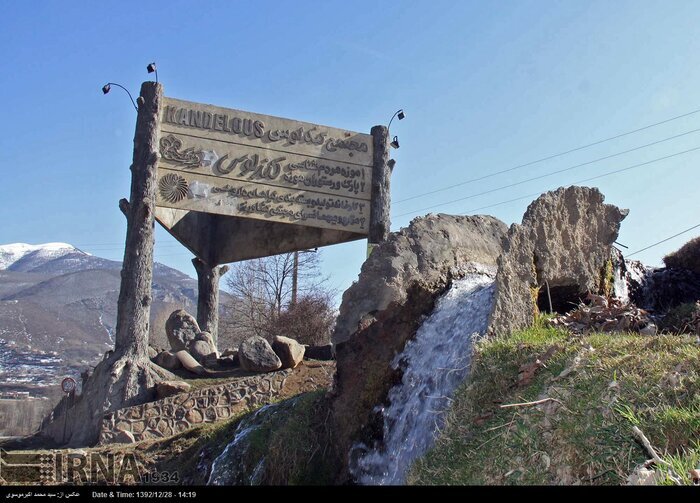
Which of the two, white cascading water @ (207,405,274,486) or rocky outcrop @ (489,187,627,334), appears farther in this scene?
white cascading water @ (207,405,274,486)

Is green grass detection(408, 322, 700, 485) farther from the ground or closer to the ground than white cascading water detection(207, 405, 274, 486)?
farther from the ground

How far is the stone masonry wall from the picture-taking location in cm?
1250

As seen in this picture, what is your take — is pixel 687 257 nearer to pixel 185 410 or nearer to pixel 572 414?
pixel 572 414

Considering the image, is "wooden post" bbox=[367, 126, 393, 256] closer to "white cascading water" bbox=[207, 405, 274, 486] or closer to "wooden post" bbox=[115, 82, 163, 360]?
"wooden post" bbox=[115, 82, 163, 360]

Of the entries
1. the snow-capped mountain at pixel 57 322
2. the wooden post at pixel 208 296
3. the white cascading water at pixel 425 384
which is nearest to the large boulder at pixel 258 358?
the wooden post at pixel 208 296

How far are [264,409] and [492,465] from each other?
5.40 meters

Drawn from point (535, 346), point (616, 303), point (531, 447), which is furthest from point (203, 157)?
point (531, 447)

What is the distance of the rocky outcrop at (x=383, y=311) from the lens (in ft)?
25.4

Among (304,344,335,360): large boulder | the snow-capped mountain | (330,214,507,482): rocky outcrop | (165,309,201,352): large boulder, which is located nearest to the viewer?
(330,214,507,482): rocky outcrop

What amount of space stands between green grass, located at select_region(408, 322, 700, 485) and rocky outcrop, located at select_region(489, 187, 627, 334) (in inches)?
26.8

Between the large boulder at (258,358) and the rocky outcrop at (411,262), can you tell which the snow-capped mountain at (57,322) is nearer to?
the large boulder at (258,358)

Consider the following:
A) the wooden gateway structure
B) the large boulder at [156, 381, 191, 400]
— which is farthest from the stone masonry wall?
the wooden gateway structure

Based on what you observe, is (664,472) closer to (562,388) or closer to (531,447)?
(531,447)

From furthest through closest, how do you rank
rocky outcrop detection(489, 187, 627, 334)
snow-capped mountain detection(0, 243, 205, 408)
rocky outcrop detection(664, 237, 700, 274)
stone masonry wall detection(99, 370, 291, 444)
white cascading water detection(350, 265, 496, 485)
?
snow-capped mountain detection(0, 243, 205, 408)
stone masonry wall detection(99, 370, 291, 444)
rocky outcrop detection(664, 237, 700, 274)
rocky outcrop detection(489, 187, 627, 334)
white cascading water detection(350, 265, 496, 485)
